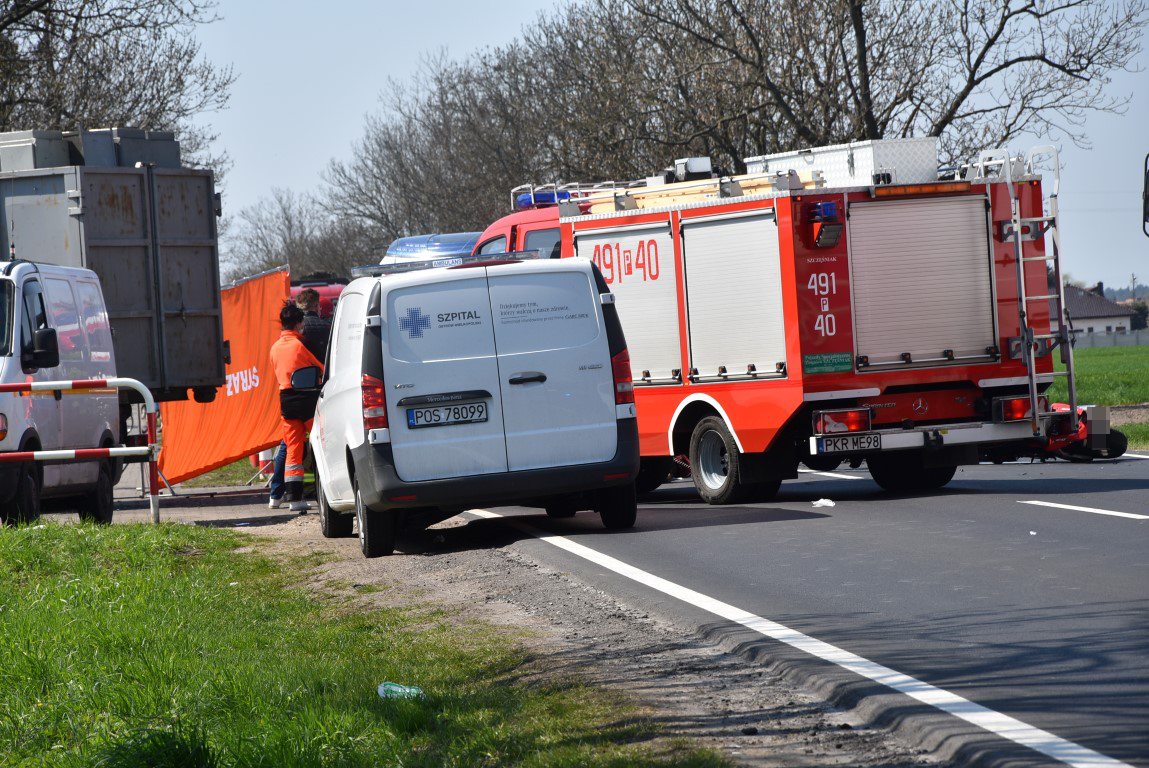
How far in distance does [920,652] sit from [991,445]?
24.8ft

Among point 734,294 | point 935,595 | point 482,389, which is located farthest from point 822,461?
point 935,595

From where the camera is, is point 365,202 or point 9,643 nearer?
point 9,643

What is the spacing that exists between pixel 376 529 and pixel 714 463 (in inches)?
154

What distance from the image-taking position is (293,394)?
1611cm

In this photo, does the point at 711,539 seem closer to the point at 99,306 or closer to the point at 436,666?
the point at 436,666

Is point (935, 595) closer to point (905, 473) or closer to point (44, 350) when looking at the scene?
point (905, 473)

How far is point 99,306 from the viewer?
1498 centimetres

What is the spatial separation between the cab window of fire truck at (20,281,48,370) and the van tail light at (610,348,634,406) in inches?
209

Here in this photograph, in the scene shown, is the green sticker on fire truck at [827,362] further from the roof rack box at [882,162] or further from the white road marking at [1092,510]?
the white road marking at [1092,510]

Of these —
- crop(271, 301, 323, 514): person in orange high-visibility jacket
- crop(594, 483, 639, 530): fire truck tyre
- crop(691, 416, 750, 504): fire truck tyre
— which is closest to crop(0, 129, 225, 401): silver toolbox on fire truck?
crop(271, 301, 323, 514): person in orange high-visibility jacket

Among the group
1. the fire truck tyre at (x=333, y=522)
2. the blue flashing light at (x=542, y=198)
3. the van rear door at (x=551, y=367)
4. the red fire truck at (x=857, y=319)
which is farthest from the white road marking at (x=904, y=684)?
the blue flashing light at (x=542, y=198)

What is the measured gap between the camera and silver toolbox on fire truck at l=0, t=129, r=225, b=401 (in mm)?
16469

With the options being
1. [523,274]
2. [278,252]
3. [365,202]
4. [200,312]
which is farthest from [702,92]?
[278,252]

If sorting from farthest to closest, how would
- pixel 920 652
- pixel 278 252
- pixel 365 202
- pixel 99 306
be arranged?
pixel 278 252
pixel 365 202
pixel 99 306
pixel 920 652
